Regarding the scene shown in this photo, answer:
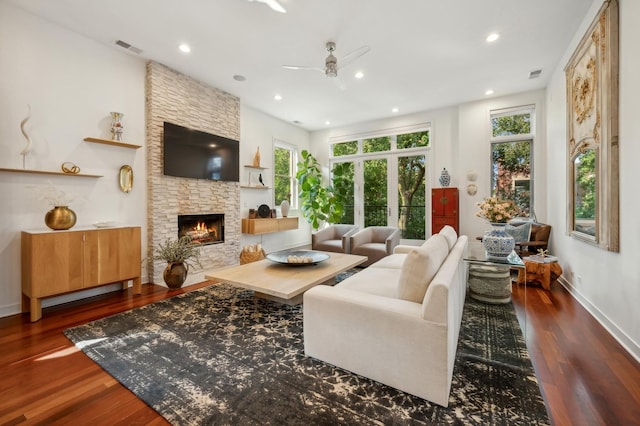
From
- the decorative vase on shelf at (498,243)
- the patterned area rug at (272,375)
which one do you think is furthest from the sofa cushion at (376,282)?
the decorative vase on shelf at (498,243)

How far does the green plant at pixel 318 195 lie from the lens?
259 inches

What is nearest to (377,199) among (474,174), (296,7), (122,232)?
(474,174)

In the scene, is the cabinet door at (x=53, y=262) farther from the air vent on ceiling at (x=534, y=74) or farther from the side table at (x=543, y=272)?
the air vent on ceiling at (x=534, y=74)

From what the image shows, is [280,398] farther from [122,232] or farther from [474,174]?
[474,174]

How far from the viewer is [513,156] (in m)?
5.19

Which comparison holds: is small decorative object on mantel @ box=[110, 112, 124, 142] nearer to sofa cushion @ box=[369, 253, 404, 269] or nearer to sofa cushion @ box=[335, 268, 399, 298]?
sofa cushion @ box=[335, 268, 399, 298]

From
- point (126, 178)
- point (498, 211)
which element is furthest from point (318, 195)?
point (498, 211)

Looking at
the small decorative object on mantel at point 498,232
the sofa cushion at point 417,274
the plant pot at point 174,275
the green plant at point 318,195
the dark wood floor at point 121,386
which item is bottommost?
the dark wood floor at point 121,386

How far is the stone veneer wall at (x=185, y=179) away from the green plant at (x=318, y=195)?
186 centimetres

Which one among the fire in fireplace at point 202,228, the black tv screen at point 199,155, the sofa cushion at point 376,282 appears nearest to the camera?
the sofa cushion at point 376,282

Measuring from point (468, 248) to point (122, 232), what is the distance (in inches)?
162

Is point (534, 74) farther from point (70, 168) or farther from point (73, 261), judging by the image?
point (73, 261)

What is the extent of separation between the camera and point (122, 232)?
329 cm

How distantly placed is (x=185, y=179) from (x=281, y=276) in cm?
275
